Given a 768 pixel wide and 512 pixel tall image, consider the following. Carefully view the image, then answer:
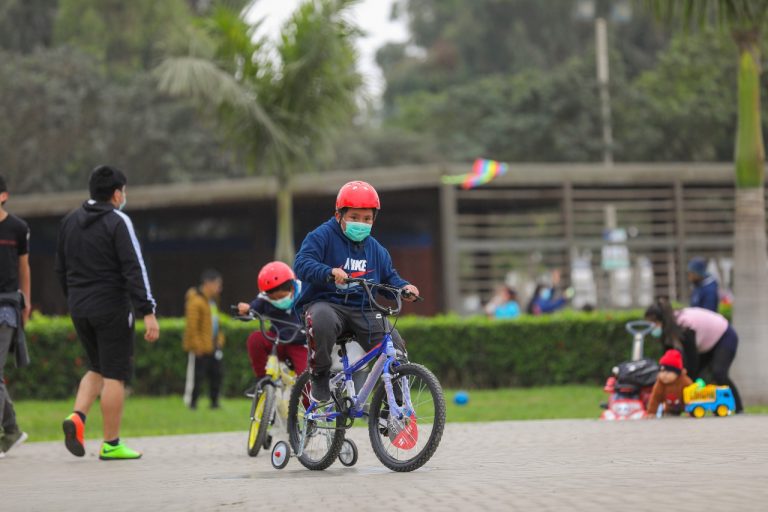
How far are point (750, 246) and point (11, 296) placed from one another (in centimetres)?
829

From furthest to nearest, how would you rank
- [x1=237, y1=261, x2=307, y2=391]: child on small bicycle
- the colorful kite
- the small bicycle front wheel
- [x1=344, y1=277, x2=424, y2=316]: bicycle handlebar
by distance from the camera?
the colorful kite < [x1=237, y1=261, x2=307, y2=391]: child on small bicycle < the small bicycle front wheel < [x1=344, y1=277, x2=424, y2=316]: bicycle handlebar

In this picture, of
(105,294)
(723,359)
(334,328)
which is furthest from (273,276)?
(723,359)

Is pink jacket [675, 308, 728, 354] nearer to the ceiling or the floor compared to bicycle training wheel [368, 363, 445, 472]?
nearer to the ceiling

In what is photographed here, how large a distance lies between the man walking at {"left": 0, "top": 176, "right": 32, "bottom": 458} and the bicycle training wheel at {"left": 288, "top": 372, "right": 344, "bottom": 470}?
2578 millimetres

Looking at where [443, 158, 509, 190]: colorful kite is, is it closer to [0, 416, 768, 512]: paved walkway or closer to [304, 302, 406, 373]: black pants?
[0, 416, 768, 512]: paved walkway

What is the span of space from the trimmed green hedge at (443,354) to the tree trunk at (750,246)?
378 centimetres

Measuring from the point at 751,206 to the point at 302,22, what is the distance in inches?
330

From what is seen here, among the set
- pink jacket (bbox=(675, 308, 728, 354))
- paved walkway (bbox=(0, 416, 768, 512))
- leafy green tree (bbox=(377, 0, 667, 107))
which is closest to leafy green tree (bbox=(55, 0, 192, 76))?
leafy green tree (bbox=(377, 0, 667, 107))

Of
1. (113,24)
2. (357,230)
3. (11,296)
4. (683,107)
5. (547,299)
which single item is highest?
(113,24)

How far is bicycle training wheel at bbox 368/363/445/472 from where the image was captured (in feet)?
25.2

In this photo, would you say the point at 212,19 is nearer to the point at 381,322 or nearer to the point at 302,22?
the point at 302,22

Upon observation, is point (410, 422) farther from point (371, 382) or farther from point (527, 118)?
point (527, 118)

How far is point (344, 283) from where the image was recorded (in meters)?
7.99

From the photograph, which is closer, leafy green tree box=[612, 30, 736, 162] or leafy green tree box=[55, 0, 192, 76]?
leafy green tree box=[612, 30, 736, 162]
